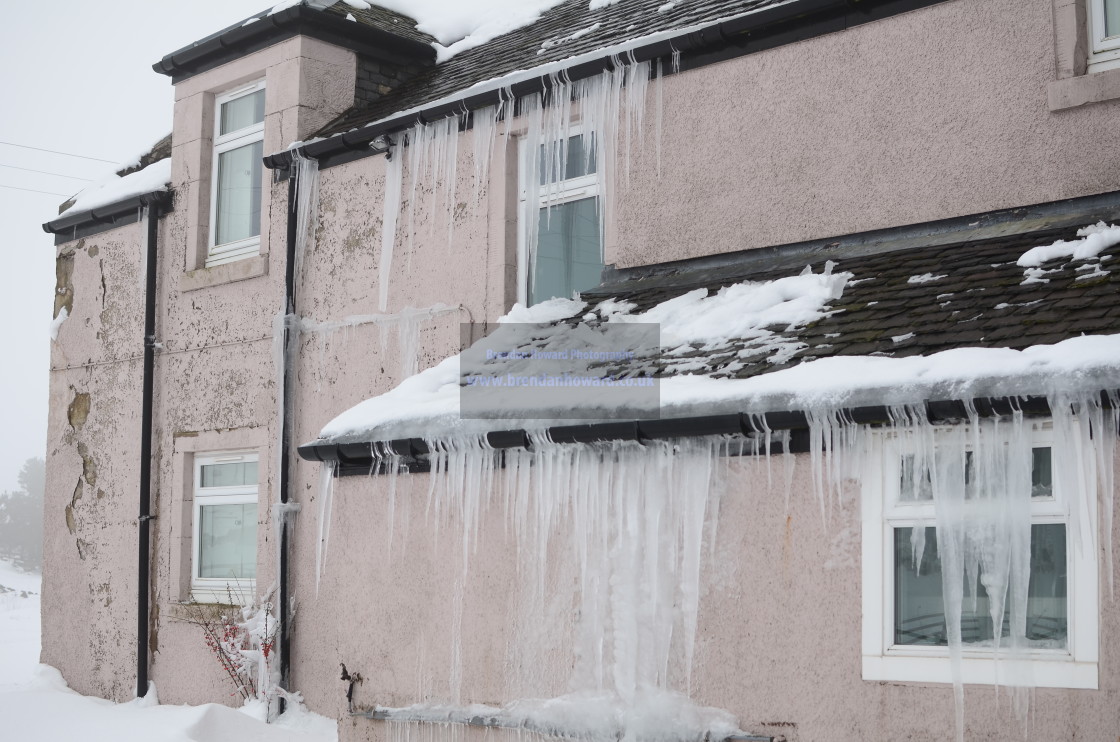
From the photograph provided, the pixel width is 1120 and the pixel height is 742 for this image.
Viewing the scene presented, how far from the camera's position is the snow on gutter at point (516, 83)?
7090 millimetres

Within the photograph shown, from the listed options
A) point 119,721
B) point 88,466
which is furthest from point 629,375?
point 88,466

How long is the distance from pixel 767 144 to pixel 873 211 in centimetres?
84

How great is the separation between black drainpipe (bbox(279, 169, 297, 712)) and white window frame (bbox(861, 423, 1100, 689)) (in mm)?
5190

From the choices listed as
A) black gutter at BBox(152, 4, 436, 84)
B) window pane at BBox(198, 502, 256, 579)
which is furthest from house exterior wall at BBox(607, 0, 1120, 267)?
window pane at BBox(198, 502, 256, 579)

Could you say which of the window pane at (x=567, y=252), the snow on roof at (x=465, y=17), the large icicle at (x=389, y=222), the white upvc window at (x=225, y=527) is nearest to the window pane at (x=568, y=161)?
the window pane at (x=567, y=252)

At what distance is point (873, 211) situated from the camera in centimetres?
645

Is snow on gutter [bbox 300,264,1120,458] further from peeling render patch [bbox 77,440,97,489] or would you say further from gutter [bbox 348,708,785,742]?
peeling render patch [bbox 77,440,97,489]

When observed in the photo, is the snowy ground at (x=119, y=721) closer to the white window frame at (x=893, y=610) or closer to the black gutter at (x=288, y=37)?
the white window frame at (x=893, y=610)

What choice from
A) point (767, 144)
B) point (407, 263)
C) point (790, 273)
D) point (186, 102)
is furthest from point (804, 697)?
point (186, 102)

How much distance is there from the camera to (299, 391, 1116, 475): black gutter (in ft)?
14.4

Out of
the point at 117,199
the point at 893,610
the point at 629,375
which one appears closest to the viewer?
the point at 893,610

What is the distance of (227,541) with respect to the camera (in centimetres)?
972

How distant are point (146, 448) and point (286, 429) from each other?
72.5 inches

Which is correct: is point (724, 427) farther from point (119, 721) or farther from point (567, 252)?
point (119, 721)
